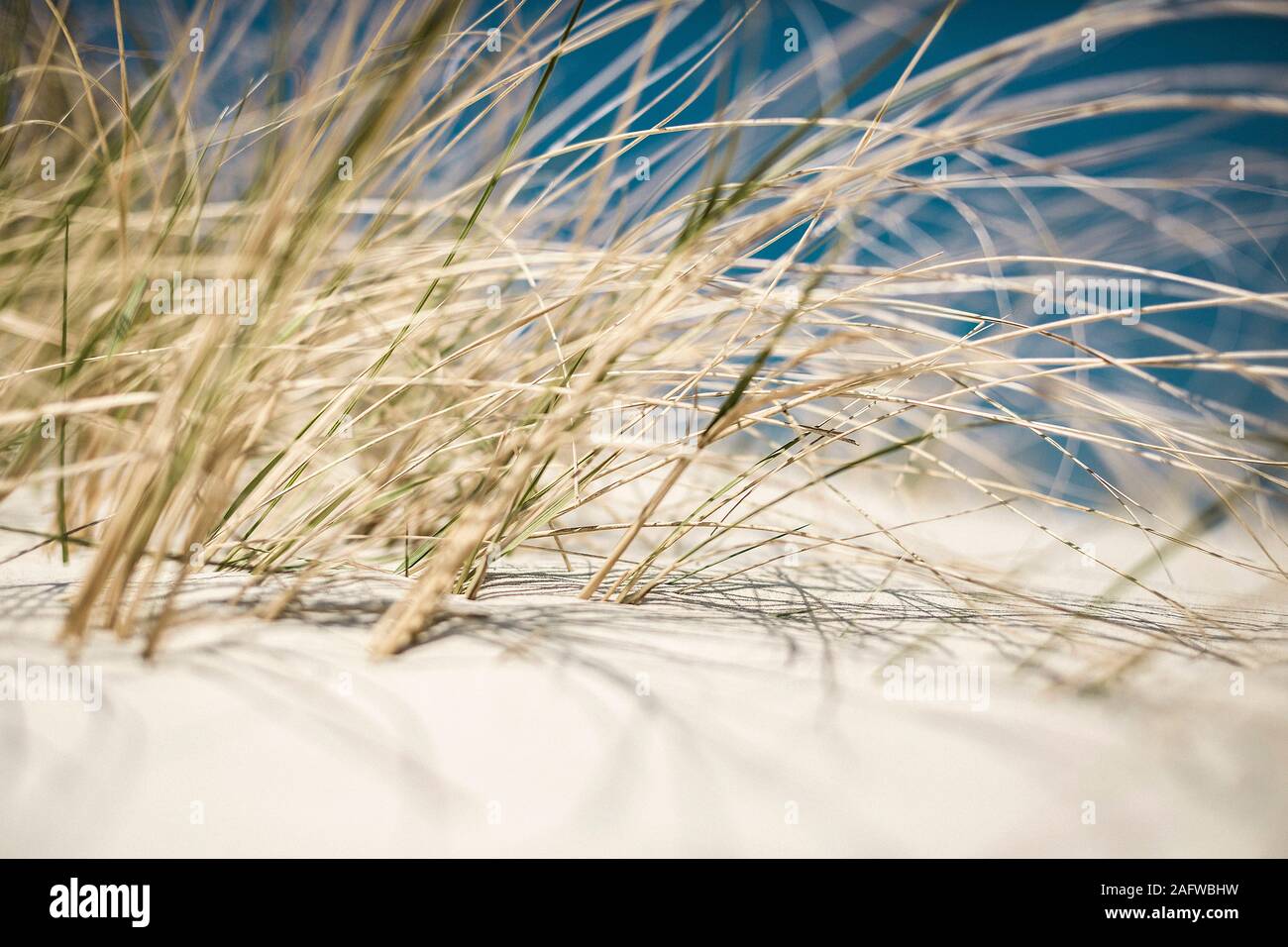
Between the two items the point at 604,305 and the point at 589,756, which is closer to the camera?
the point at 589,756

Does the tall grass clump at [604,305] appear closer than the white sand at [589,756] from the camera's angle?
No

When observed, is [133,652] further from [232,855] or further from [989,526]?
[989,526]

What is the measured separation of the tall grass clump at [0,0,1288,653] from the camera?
78 centimetres

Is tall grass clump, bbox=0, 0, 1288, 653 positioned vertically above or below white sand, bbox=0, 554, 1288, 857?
above

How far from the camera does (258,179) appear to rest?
49.1 inches

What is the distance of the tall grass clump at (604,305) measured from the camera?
30.5 inches

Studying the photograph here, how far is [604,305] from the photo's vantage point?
1245 mm

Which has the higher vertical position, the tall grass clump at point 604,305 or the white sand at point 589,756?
the tall grass clump at point 604,305

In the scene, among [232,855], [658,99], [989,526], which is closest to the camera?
[232,855]

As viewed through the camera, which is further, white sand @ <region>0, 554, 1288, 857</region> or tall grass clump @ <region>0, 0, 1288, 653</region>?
tall grass clump @ <region>0, 0, 1288, 653</region>

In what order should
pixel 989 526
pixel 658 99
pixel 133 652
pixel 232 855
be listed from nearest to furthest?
pixel 232 855 → pixel 133 652 → pixel 658 99 → pixel 989 526
